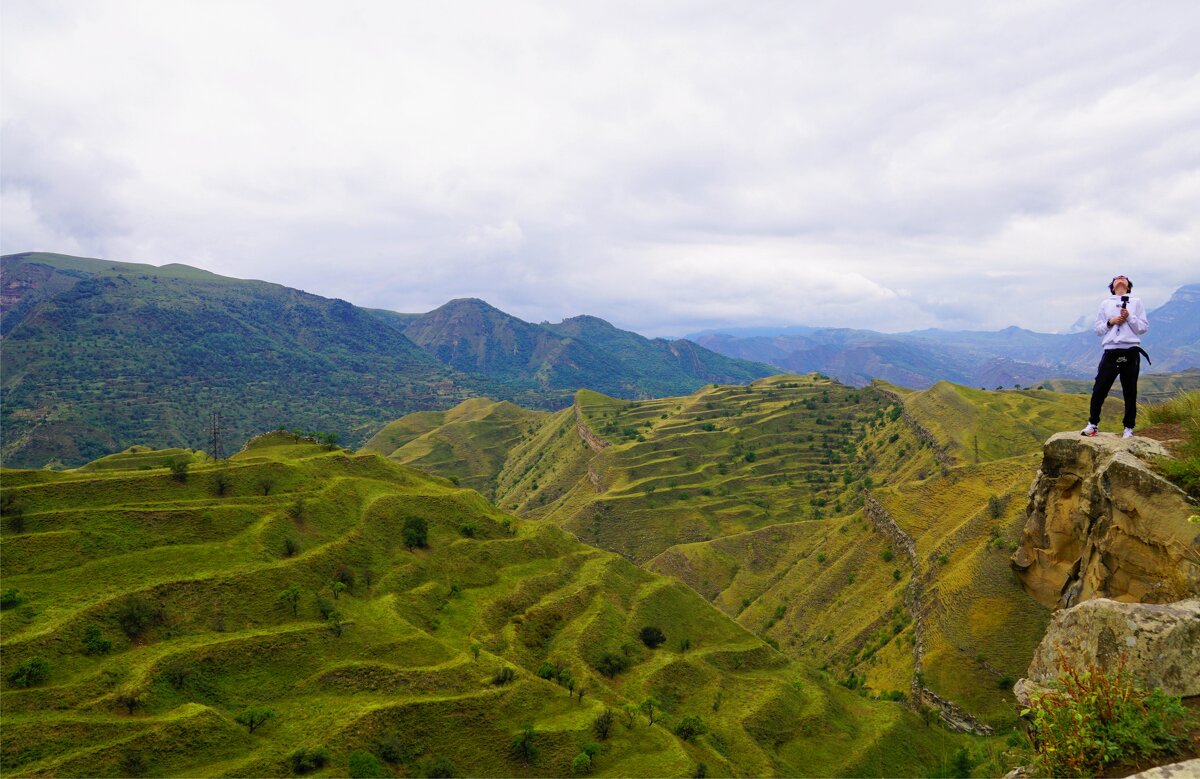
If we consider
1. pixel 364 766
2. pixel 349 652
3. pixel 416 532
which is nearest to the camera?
pixel 364 766

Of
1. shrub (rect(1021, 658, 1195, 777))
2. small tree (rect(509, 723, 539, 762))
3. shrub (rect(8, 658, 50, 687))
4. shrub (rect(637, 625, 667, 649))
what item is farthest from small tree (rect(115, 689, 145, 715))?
shrub (rect(1021, 658, 1195, 777))

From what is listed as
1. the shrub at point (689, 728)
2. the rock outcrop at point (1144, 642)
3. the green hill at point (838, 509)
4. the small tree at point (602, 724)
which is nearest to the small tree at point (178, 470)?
the small tree at point (602, 724)

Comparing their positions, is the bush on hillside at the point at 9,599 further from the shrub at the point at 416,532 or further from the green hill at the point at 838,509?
the green hill at the point at 838,509

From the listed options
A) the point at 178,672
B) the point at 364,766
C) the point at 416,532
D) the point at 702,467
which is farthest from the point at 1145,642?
the point at 702,467

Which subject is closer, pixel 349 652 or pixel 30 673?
pixel 30 673

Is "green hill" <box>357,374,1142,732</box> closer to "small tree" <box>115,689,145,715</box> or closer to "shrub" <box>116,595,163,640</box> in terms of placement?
"small tree" <box>115,689,145,715</box>

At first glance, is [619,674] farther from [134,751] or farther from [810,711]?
[134,751]

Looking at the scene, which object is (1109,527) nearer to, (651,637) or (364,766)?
(364,766)
